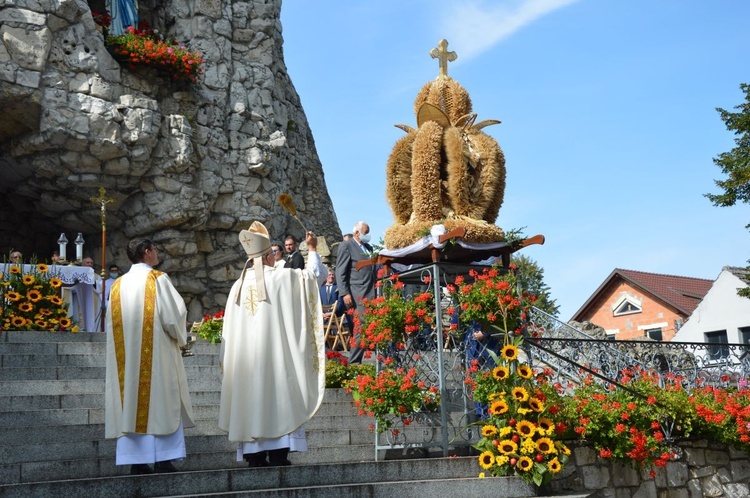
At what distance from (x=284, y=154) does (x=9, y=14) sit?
8.22 metres

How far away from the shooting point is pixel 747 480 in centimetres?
936

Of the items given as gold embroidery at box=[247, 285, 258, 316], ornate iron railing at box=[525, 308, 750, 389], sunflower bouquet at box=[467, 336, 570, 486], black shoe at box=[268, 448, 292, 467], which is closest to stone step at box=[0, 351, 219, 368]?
gold embroidery at box=[247, 285, 258, 316]

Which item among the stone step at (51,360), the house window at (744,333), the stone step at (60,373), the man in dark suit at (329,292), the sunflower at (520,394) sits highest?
the man in dark suit at (329,292)

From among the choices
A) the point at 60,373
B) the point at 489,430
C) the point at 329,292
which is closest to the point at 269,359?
the point at 489,430

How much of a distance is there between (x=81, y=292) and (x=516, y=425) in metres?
9.60

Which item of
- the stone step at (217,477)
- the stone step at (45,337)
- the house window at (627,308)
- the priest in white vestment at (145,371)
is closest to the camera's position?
the stone step at (217,477)

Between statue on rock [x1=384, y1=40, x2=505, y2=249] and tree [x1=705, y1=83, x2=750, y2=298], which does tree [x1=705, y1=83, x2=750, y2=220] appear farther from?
statue on rock [x1=384, y1=40, x2=505, y2=249]

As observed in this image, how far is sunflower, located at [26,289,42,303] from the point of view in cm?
1078

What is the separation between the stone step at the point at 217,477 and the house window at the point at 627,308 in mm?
28068

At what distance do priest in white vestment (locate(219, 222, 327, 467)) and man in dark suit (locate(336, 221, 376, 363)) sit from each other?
162 inches

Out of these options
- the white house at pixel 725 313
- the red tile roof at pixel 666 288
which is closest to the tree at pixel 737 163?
the white house at pixel 725 313

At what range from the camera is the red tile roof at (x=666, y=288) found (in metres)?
32.5

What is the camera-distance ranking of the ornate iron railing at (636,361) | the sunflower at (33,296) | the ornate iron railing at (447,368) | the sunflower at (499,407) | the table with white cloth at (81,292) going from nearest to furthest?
the sunflower at (499,407) → the ornate iron railing at (447,368) → the ornate iron railing at (636,361) → the sunflower at (33,296) → the table with white cloth at (81,292)

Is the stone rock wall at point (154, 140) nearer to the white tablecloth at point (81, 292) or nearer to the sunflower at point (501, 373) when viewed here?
the white tablecloth at point (81, 292)
